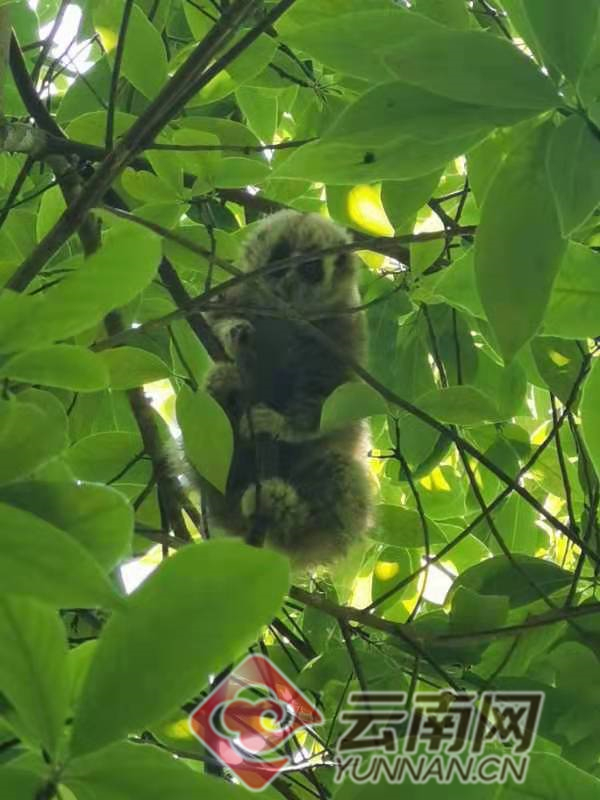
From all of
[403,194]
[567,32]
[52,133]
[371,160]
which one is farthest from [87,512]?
[52,133]

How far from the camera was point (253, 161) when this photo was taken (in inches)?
63.7

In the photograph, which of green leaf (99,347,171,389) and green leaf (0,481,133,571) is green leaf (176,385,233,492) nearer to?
green leaf (99,347,171,389)

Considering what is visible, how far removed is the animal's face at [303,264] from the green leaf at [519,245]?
6.68 ft

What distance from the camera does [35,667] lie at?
0.84 m

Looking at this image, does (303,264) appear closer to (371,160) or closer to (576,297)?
(576,297)

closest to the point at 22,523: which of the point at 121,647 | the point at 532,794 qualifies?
the point at 121,647

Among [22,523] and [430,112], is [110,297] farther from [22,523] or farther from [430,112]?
[430,112]

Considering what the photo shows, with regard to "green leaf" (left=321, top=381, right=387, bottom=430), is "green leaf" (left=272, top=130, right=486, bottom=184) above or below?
below

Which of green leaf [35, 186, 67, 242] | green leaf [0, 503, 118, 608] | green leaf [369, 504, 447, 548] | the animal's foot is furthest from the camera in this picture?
the animal's foot

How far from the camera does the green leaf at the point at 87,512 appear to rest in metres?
0.89

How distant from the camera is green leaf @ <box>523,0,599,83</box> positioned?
0.93m

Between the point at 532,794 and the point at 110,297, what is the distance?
0.65 meters

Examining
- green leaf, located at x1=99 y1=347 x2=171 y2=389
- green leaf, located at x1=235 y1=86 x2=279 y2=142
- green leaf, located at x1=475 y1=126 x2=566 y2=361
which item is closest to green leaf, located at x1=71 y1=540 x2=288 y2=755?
green leaf, located at x1=475 y1=126 x2=566 y2=361

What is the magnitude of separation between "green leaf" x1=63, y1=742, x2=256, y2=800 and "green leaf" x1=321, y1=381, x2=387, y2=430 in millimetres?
777
